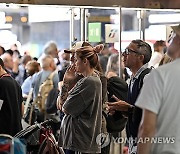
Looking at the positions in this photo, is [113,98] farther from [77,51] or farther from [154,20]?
[154,20]

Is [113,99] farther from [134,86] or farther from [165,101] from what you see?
[165,101]

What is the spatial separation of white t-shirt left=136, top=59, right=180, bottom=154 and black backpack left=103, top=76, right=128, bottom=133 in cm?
161

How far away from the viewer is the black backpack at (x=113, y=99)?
4.90m

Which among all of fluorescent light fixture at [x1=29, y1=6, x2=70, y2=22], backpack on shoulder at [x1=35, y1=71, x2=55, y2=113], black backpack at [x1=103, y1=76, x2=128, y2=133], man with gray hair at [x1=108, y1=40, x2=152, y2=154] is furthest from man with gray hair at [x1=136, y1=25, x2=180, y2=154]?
backpack on shoulder at [x1=35, y1=71, x2=55, y2=113]

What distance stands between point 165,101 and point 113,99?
1734mm

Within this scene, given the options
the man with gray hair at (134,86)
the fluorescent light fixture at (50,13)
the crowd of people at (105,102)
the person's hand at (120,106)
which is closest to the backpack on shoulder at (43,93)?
the fluorescent light fixture at (50,13)

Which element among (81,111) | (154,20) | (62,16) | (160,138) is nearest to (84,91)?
(81,111)

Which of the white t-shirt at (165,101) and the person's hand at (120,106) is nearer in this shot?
the white t-shirt at (165,101)

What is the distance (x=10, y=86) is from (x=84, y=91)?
84 cm

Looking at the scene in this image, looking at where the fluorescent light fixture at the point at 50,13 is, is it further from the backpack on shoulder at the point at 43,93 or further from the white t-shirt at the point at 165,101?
the white t-shirt at the point at 165,101

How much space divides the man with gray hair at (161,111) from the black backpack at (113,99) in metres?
1.61

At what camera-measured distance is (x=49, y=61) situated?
324 inches

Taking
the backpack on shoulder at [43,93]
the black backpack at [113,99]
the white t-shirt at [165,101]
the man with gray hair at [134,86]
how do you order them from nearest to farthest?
1. the white t-shirt at [165,101]
2. the man with gray hair at [134,86]
3. the black backpack at [113,99]
4. the backpack on shoulder at [43,93]

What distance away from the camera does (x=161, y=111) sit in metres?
3.13
